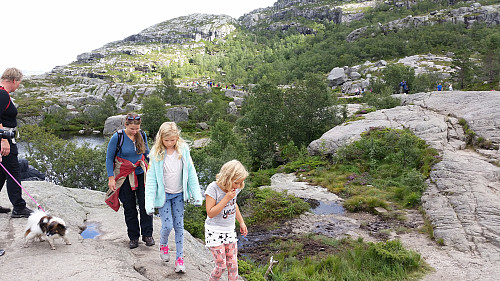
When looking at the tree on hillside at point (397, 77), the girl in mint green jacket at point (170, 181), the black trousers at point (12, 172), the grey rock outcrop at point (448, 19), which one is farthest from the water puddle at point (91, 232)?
the grey rock outcrop at point (448, 19)

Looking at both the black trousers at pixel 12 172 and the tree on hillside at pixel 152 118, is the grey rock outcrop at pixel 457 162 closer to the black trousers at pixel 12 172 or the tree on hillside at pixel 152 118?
the black trousers at pixel 12 172

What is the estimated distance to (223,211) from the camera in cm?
469

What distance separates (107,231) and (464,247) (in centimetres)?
1163

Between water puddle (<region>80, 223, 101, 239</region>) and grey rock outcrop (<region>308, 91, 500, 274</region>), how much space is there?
36.6 ft

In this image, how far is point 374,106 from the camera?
128ft

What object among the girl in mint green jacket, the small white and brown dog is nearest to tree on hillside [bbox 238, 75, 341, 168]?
the girl in mint green jacket

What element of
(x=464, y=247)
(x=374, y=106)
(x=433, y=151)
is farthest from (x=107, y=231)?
(x=374, y=106)

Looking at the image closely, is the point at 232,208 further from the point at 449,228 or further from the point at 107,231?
the point at 449,228

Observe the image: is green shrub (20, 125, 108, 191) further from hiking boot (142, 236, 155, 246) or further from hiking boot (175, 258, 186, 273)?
hiking boot (175, 258, 186, 273)

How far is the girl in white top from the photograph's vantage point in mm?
4496

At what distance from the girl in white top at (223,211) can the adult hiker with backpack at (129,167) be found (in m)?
1.93

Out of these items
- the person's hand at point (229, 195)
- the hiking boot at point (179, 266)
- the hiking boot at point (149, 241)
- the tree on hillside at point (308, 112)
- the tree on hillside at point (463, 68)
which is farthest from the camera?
the tree on hillside at point (463, 68)

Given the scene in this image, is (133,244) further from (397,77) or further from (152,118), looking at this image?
(152,118)

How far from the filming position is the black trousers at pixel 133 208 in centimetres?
581
